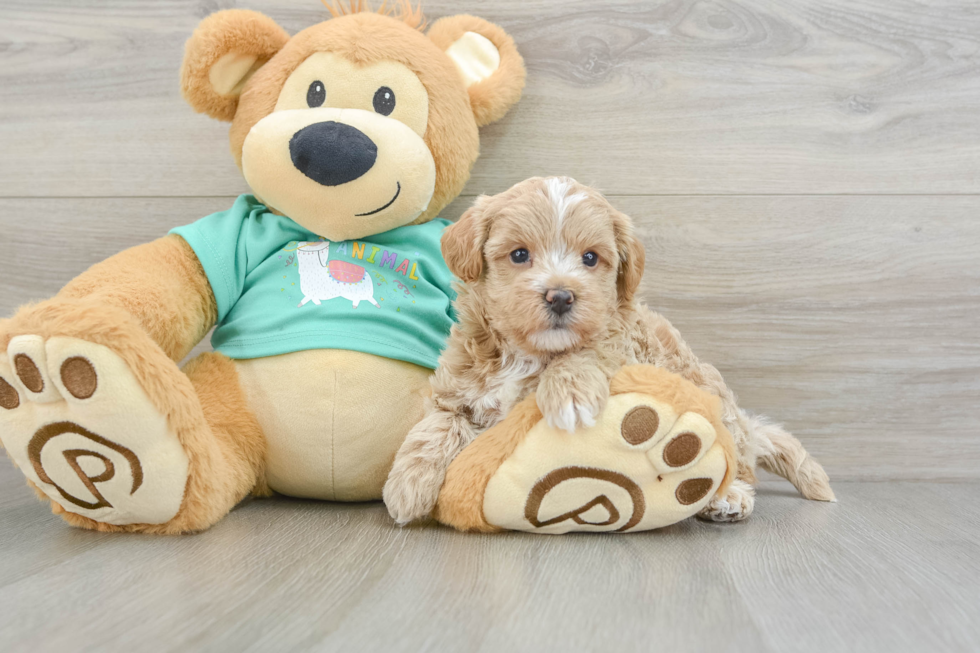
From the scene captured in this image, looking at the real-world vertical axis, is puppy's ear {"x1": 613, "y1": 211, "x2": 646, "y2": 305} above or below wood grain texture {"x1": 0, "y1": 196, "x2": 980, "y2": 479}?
above

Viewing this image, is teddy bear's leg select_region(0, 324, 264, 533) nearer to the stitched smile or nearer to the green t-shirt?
the green t-shirt

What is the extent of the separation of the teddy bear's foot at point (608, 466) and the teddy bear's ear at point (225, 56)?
2.70 feet

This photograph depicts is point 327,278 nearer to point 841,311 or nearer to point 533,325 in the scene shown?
point 533,325

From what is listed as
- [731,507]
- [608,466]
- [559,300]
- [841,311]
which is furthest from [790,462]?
[559,300]

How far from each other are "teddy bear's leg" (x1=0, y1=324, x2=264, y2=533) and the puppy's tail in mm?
966

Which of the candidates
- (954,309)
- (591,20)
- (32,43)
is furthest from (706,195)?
(32,43)

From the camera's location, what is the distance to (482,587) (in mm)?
814

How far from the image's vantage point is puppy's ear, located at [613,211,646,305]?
104 cm

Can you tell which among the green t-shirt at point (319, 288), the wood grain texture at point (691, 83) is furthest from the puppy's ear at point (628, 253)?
the wood grain texture at point (691, 83)

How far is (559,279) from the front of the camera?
952 millimetres

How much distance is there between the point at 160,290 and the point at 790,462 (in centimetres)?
118

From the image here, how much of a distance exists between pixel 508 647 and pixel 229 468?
1.99 ft

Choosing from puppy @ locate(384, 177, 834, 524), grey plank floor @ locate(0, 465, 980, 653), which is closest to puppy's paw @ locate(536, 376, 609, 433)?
puppy @ locate(384, 177, 834, 524)

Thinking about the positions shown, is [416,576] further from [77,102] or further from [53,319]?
[77,102]
